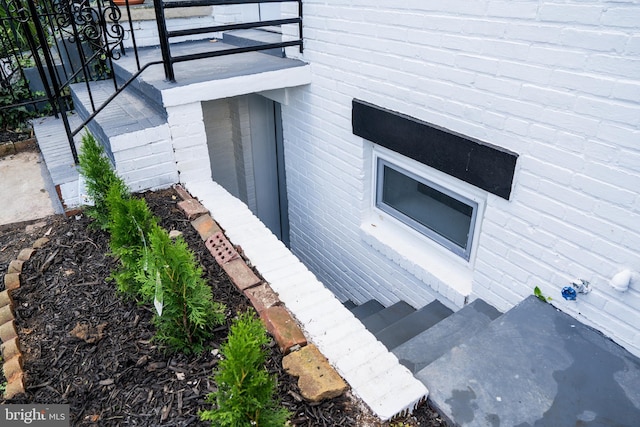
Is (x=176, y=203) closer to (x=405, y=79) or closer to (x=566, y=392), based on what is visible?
(x=405, y=79)

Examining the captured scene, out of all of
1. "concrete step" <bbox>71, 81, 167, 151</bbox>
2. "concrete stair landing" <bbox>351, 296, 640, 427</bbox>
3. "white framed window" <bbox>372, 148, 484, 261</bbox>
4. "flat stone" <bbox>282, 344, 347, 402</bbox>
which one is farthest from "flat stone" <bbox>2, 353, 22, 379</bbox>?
"white framed window" <bbox>372, 148, 484, 261</bbox>

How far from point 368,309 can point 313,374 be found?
194cm

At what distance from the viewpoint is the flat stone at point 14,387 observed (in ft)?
5.75

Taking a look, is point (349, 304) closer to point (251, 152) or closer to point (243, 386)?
point (251, 152)

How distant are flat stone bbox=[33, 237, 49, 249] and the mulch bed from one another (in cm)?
5

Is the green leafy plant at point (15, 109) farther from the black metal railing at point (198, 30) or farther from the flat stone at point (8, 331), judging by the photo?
the flat stone at point (8, 331)

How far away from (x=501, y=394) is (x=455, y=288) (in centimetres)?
108

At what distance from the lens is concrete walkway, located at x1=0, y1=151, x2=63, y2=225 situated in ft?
10.2

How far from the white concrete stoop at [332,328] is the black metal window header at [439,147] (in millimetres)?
1036

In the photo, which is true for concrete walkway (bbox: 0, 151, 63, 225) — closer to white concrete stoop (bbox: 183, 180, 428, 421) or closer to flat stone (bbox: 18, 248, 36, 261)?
flat stone (bbox: 18, 248, 36, 261)

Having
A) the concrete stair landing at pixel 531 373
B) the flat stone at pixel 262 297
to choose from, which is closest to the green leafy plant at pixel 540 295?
the concrete stair landing at pixel 531 373

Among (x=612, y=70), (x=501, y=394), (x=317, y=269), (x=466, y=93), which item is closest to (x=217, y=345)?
(x=501, y=394)

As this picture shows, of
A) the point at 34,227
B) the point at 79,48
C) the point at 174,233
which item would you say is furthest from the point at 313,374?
the point at 79,48

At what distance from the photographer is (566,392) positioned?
5.98 ft
